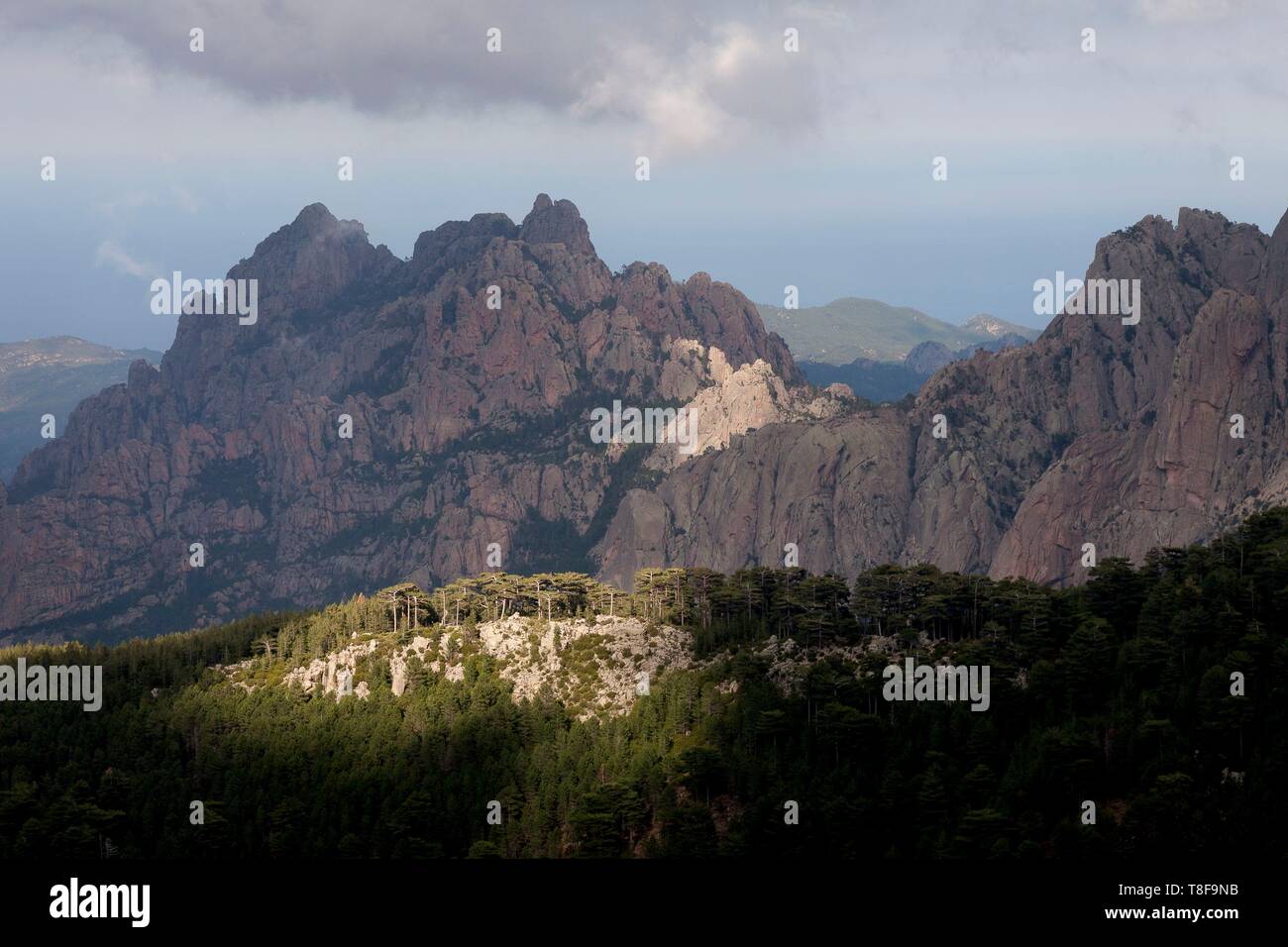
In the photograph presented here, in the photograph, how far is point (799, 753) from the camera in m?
162

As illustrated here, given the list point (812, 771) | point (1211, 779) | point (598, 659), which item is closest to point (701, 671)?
point (598, 659)

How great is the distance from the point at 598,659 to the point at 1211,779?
264 feet

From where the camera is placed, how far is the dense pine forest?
464ft

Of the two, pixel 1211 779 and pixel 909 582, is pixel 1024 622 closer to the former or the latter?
pixel 909 582

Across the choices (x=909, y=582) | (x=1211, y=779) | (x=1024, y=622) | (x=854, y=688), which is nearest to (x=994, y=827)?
(x=1211, y=779)

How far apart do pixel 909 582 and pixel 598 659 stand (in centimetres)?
4235

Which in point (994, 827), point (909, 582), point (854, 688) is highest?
point (909, 582)

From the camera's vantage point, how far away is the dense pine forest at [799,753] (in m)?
142

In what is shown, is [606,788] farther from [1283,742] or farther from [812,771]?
[1283,742]

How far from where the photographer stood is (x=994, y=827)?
13525 cm
